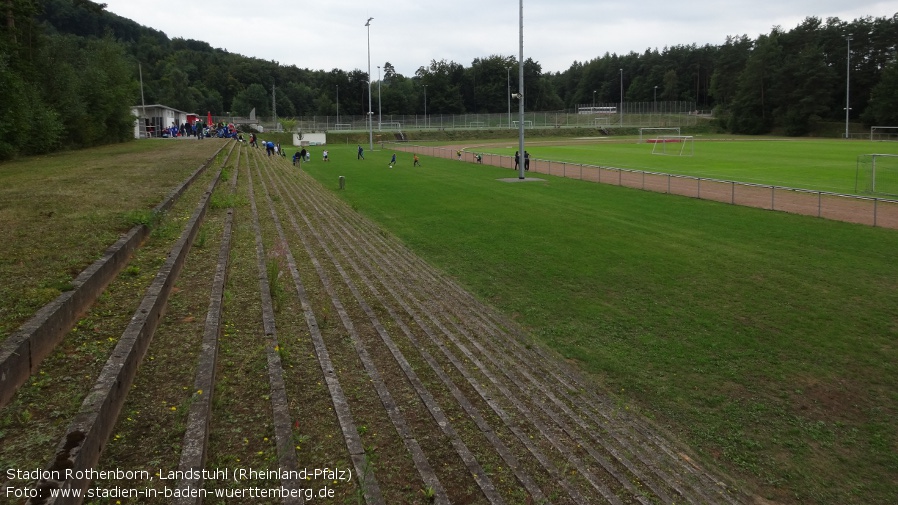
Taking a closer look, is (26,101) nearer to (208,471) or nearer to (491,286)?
(491,286)

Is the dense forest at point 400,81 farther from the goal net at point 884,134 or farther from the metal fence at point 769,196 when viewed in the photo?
the metal fence at point 769,196

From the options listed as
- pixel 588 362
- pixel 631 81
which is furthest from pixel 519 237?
pixel 631 81

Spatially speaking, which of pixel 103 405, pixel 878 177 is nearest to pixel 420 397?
pixel 103 405

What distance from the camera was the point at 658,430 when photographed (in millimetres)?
7656

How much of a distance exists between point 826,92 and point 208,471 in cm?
11441

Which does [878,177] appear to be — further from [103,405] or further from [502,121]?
[502,121]

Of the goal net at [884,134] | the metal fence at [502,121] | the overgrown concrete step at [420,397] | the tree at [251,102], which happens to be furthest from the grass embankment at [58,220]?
the tree at [251,102]

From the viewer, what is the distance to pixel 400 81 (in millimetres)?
164250

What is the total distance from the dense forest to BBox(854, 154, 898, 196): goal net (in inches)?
1532

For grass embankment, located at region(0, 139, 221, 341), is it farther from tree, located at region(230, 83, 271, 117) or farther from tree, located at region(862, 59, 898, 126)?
tree, located at region(230, 83, 271, 117)

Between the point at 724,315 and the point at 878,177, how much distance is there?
29.6m

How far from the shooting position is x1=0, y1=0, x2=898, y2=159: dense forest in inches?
1535

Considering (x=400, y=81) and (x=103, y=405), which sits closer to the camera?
(x=103, y=405)

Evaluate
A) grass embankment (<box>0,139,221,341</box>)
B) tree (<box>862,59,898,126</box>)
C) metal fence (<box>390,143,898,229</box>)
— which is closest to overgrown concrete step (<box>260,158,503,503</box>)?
grass embankment (<box>0,139,221,341</box>)
